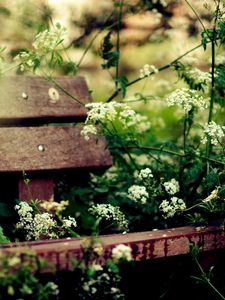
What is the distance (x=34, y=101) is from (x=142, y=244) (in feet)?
3.71

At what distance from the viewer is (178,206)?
2402 mm

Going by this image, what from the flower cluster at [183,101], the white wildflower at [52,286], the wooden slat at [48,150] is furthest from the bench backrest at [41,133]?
the white wildflower at [52,286]

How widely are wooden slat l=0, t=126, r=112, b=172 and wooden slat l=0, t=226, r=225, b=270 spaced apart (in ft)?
2.30

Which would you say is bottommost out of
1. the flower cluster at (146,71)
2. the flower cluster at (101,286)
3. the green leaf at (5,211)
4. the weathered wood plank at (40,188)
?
the flower cluster at (101,286)

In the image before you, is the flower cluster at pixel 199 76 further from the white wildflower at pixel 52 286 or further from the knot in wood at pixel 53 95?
the white wildflower at pixel 52 286

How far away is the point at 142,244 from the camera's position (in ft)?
6.72

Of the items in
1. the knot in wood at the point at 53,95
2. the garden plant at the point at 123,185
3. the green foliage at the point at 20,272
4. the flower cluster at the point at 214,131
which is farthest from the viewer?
the knot in wood at the point at 53,95

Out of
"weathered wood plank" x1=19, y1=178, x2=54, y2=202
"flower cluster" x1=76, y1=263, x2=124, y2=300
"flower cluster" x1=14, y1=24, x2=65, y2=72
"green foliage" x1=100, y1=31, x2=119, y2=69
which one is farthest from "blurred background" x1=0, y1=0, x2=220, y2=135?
"flower cluster" x1=76, y1=263, x2=124, y2=300

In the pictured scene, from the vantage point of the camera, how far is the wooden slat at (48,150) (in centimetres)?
271

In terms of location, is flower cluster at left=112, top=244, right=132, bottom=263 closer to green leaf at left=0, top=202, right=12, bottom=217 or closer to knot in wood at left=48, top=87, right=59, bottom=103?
Result: green leaf at left=0, top=202, right=12, bottom=217

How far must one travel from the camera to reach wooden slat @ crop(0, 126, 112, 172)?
271 centimetres

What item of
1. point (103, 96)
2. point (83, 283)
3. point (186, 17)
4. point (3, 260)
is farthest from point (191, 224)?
point (103, 96)

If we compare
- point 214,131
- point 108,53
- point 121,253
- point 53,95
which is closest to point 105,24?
point 108,53

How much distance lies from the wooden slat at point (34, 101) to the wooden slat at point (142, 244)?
3.08 ft
